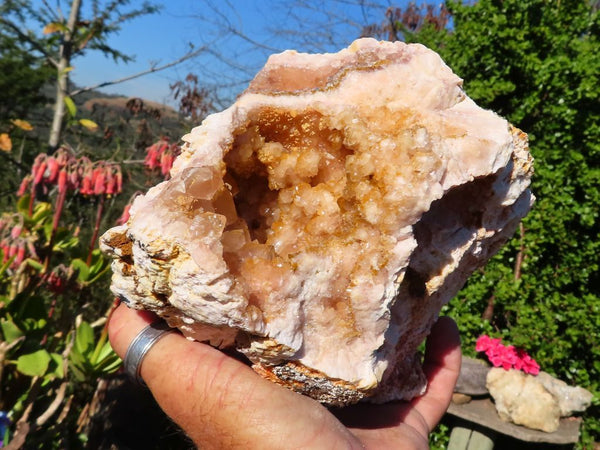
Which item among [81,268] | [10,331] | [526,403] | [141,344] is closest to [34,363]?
[10,331]

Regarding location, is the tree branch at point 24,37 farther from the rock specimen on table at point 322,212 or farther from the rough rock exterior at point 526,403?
the rough rock exterior at point 526,403

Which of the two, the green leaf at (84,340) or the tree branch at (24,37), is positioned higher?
the tree branch at (24,37)

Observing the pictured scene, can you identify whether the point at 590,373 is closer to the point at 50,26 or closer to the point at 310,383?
the point at 310,383

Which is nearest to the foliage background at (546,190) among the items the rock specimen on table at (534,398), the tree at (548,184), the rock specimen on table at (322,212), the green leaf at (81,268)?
the tree at (548,184)

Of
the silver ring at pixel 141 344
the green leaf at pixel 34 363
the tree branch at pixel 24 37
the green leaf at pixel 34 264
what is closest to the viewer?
the silver ring at pixel 141 344

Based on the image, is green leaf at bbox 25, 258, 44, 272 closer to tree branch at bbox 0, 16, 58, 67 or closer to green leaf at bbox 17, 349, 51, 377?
green leaf at bbox 17, 349, 51, 377

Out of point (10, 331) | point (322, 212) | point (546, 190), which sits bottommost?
point (10, 331)

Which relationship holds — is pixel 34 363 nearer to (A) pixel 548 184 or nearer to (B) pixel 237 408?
(B) pixel 237 408
